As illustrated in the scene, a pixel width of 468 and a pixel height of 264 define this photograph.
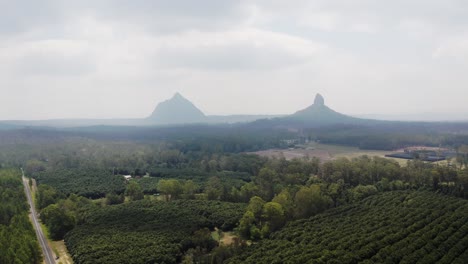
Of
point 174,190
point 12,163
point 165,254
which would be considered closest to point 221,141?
point 12,163

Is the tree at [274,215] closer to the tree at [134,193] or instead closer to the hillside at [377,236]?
the hillside at [377,236]

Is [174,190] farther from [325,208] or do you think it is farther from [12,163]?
[12,163]

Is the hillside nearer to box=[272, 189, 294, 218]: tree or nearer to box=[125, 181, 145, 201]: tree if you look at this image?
box=[272, 189, 294, 218]: tree

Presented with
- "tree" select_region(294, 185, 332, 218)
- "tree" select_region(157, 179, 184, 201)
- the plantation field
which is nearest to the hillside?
"tree" select_region(294, 185, 332, 218)

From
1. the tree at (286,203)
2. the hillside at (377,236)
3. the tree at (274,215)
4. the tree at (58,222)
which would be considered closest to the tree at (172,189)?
the tree at (58,222)

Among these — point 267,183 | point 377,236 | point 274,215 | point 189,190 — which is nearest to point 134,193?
point 189,190
